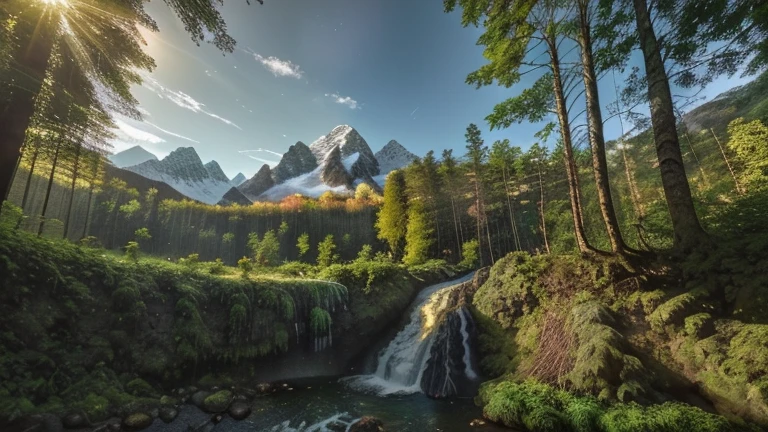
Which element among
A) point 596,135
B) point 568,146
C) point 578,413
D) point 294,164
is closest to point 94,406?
point 578,413

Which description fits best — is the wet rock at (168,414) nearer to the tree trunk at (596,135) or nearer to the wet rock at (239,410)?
the wet rock at (239,410)

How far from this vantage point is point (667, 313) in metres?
6.55

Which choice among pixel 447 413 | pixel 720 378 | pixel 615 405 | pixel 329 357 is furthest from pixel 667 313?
pixel 329 357

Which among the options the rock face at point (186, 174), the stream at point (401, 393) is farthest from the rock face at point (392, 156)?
the stream at point (401, 393)

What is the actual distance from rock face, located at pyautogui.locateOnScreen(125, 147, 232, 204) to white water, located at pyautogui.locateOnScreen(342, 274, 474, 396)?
14679 centimetres

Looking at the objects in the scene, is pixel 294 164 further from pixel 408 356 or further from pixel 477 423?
pixel 477 423

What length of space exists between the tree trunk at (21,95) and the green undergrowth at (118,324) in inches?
114

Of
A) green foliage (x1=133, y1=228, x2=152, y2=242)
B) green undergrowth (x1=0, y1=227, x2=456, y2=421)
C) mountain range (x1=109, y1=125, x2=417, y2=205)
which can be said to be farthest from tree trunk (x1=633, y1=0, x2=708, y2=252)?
mountain range (x1=109, y1=125, x2=417, y2=205)

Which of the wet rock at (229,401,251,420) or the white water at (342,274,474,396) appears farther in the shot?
the white water at (342,274,474,396)

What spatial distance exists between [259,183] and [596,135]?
12477 centimetres

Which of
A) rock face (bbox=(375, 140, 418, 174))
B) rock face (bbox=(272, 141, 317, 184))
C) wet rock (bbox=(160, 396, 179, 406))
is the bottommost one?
wet rock (bbox=(160, 396, 179, 406))

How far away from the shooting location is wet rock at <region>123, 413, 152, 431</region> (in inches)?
266

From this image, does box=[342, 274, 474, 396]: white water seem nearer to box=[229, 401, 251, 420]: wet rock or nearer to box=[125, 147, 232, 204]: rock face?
box=[229, 401, 251, 420]: wet rock

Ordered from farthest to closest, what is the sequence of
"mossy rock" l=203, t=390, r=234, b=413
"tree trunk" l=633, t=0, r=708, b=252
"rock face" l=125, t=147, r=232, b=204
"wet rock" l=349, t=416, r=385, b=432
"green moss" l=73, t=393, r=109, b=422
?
"rock face" l=125, t=147, r=232, b=204 → "mossy rock" l=203, t=390, r=234, b=413 → "wet rock" l=349, t=416, r=385, b=432 → "tree trunk" l=633, t=0, r=708, b=252 → "green moss" l=73, t=393, r=109, b=422
